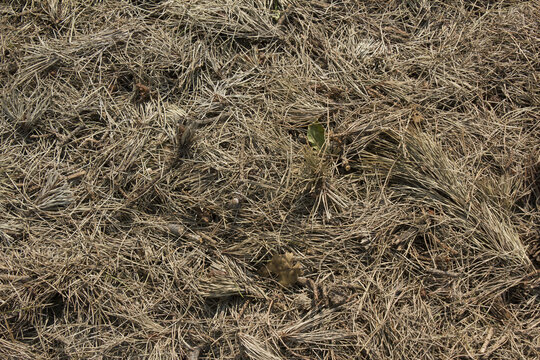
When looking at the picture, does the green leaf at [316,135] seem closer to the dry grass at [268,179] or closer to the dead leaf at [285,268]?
the dry grass at [268,179]

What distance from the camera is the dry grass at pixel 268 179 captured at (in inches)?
90.1

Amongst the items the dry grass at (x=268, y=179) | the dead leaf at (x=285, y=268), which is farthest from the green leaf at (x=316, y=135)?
the dead leaf at (x=285, y=268)

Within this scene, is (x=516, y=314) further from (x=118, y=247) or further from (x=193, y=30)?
(x=193, y=30)

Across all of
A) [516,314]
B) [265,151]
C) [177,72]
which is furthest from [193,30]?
[516,314]

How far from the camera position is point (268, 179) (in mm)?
2416

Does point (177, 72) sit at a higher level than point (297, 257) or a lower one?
higher

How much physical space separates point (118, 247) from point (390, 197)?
4.73 feet

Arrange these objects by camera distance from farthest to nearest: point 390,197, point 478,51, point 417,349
A: 1. point 478,51
2. point 390,197
3. point 417,349

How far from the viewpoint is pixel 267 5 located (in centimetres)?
266

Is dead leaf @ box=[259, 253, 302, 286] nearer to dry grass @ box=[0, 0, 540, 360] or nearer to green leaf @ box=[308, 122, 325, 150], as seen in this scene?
dry grass @ box=[0, 0, 540, 360]

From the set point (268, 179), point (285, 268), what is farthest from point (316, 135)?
point (285, 268)

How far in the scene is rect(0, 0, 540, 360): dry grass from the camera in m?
2.29

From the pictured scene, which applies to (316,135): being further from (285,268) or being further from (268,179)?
(285,268)

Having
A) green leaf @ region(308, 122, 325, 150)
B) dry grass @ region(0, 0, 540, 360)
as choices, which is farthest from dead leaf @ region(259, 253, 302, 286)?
green leaf @ region(308, 122, 325, 150)
